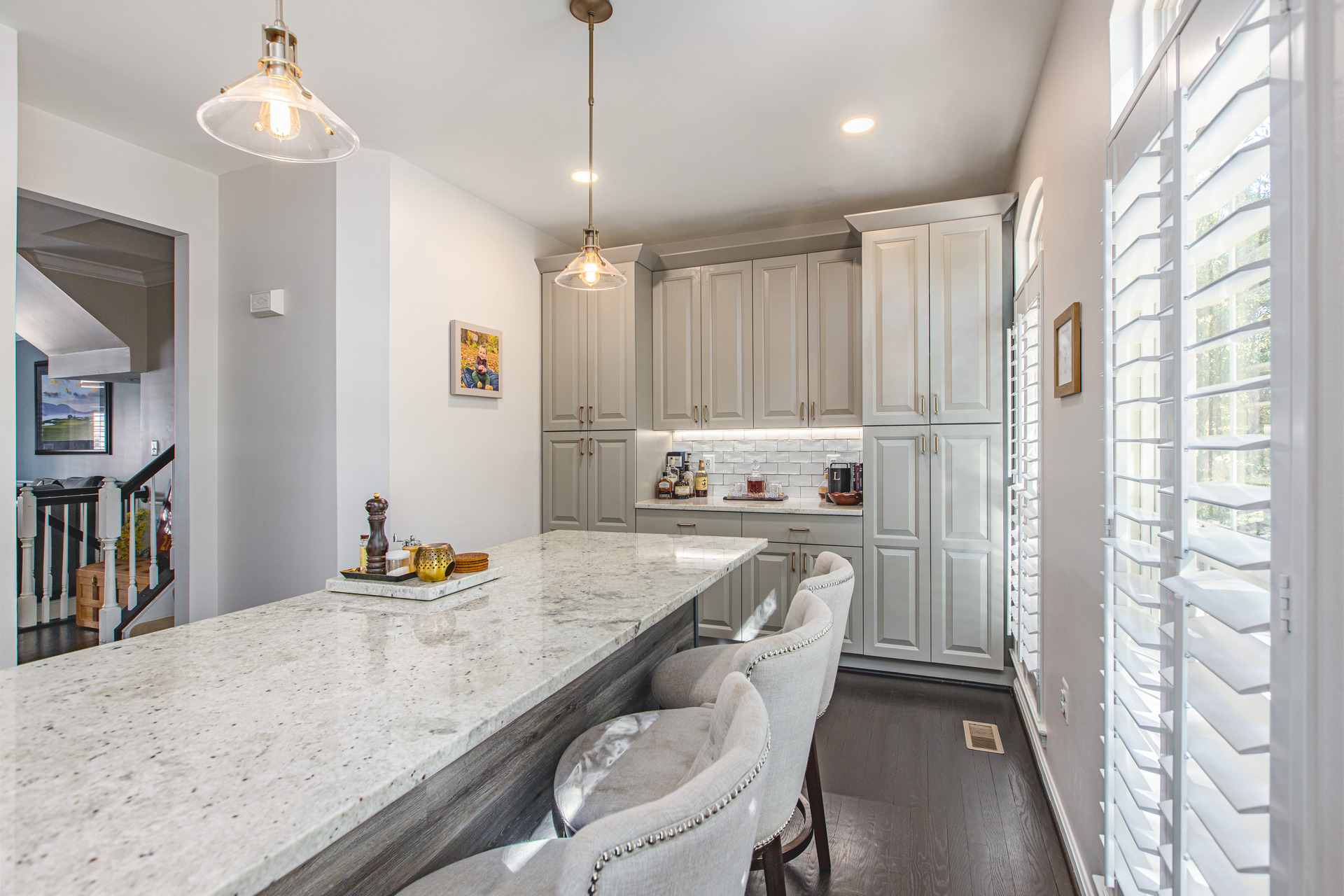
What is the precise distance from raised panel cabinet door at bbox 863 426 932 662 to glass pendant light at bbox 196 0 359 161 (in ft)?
9.65

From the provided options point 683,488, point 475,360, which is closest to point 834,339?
point 683,488

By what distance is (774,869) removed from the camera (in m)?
1.41

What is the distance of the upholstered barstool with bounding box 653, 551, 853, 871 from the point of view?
170cm

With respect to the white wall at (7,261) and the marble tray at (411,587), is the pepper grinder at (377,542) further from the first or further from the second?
the white wall at (7,261)

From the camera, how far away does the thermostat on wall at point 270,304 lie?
322 cm

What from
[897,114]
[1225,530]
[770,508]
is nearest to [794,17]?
[897,114]

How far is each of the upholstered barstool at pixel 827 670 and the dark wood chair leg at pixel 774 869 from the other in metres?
0.30

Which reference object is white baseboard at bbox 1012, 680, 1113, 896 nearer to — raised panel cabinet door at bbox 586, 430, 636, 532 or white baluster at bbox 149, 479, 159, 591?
raised panel cabinet door at bbox 586, 430, 636, 532

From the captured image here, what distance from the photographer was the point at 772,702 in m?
1.21

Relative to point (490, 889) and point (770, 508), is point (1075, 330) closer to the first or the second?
point (490, 889)

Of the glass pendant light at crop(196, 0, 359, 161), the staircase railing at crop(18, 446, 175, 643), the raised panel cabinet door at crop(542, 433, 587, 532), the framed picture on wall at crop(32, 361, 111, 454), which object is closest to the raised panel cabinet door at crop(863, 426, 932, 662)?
the raised panel cabinet door at crop(542, 433, 587, 532)

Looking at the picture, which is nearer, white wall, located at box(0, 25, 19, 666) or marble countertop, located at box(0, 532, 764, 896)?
marble countertop, located at box(0, 532, 764, 896)

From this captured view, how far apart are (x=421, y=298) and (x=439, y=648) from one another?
2.67 metres

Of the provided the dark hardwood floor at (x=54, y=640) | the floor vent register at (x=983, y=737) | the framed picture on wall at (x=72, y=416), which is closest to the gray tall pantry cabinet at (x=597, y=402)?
the floor vent register at (x=983, y=737)
